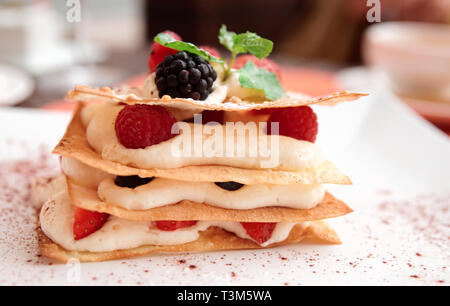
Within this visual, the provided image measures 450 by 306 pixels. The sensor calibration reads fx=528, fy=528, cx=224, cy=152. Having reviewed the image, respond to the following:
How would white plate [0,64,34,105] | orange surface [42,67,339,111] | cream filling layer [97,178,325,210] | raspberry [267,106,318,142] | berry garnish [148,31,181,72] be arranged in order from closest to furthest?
1. cream filling layer [97,178,325,210]
2. raspberry [267,106,318,142]
3. berry garnish [148,31,181,72]
4. white plate [0,64,34,105]
5. orange surface [42,67,339,111]

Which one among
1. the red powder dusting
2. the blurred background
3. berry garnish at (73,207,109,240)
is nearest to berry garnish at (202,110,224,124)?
berry garnish at (73,207,109,240)

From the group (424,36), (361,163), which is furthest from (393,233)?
(424,36)

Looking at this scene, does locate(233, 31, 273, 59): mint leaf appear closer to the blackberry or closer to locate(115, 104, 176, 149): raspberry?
the blackberry

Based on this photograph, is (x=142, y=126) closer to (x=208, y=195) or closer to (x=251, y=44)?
(x=208, y=195)

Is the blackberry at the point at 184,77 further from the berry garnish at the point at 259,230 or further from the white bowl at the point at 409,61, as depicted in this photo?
the white bowl at the point at 409,61

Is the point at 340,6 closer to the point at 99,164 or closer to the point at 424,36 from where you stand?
the point at 424,36

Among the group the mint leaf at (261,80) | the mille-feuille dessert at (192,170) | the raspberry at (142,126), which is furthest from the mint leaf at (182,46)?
the raspberry at (142,126)
